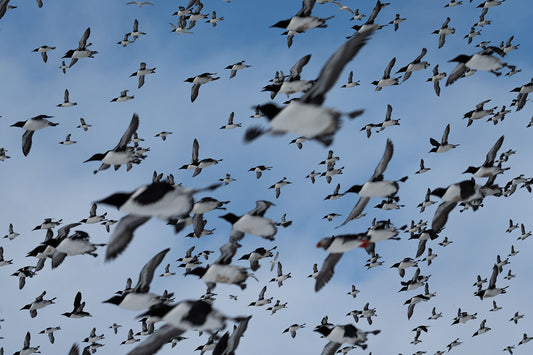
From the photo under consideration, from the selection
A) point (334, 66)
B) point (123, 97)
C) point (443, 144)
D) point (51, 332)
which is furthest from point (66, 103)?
point (334, 66)

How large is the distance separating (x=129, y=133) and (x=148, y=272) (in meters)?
5.34

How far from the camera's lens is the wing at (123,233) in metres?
17.4

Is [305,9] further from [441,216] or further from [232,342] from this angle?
[232,342]

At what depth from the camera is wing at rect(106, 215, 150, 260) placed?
57.2 feet

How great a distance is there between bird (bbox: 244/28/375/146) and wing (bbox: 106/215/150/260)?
4082 mm

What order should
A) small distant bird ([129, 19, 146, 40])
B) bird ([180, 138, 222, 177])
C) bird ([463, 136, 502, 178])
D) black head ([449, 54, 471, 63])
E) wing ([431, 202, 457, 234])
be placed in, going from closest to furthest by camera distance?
wing ([431, 202, 457, 234]), bird ([463, 136, 502, 178]), black head ([449, 54, 471, 63]), bird ([180, 138, 222, 177]), small distant bird ([129, 19, 146, 40])

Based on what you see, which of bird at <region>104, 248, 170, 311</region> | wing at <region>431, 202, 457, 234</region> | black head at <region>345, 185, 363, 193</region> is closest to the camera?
bird at <region>104, 248, 170, 311</region>

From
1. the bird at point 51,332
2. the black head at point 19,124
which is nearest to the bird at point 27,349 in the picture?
the bird at point 51,332

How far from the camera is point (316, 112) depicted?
1454 cm

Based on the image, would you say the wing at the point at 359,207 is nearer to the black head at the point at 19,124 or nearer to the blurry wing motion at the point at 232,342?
the blurry wing motion at the point at 232,342

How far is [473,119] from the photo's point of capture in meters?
33.7

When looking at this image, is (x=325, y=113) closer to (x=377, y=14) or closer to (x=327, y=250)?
(x=327, y=250)

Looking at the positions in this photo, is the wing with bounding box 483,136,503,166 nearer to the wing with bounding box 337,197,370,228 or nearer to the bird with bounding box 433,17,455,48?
the wing with bounding box 337,197,370,228

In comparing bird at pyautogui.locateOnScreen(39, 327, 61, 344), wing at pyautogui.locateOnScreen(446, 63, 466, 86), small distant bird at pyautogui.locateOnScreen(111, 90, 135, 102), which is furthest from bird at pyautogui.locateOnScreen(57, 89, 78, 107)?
wing at pyautogui.locateOnScreen(446, 63, 466, 86)
